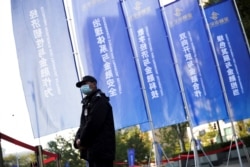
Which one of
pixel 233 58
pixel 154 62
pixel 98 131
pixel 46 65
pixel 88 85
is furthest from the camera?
pixel 233 58

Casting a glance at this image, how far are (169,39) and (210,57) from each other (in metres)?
1.45

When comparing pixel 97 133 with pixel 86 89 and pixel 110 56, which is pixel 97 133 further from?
pixel 110 56

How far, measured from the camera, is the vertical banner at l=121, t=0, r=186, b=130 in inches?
449

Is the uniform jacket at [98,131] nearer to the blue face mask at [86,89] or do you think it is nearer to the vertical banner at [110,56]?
the blue face mask at [86,89]

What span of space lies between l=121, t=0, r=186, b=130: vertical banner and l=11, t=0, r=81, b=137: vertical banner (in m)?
2.41

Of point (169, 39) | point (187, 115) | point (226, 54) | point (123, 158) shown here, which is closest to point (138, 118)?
point (187, 115)

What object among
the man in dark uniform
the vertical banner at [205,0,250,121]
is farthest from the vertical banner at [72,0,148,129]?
the man in dark uniform

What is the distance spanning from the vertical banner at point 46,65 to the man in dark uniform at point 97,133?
4.39 m

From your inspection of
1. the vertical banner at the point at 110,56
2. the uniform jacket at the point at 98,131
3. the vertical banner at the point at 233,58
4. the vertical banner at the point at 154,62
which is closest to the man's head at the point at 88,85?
the uniform jacket at the point at 98,131

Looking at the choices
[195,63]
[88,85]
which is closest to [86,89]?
[88,85]

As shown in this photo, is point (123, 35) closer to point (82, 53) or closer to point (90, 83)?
point (82, 53)

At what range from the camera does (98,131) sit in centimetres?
471

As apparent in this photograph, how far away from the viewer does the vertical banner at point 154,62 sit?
449 inches

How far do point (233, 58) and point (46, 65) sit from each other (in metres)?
5.72
